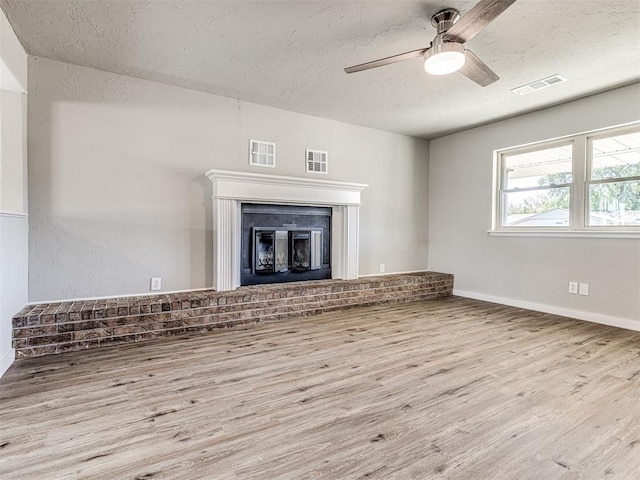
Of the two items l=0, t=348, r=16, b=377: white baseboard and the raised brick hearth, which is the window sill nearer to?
the raised brick hearth

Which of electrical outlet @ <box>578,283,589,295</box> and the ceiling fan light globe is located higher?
the ceiling fan light globe

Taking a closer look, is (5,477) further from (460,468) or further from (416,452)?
(460,468)

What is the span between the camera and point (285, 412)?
1850 mm

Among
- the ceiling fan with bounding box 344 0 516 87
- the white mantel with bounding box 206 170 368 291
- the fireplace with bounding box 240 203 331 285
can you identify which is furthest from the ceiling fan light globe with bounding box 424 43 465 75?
the fireplace with bounding box 240 203 331 285

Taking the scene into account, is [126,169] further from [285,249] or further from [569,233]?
→ [569,233]

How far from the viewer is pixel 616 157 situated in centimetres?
357

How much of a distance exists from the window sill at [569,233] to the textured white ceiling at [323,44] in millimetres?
1522

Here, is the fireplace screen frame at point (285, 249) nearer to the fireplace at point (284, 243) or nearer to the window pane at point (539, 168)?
the fireplace at point (284, 243)

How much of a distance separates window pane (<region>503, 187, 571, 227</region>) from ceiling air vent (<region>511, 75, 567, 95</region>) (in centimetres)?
130

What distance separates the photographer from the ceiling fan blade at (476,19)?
173cm

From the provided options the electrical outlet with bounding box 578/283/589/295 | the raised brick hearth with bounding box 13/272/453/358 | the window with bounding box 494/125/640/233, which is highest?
the window with bounding box 494/125/640/233

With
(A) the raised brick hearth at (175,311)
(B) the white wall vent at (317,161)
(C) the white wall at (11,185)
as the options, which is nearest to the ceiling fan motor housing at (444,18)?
(B) the white wall vent at (317,161)

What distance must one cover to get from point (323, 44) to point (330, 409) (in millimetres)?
2710

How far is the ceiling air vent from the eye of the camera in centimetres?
322
